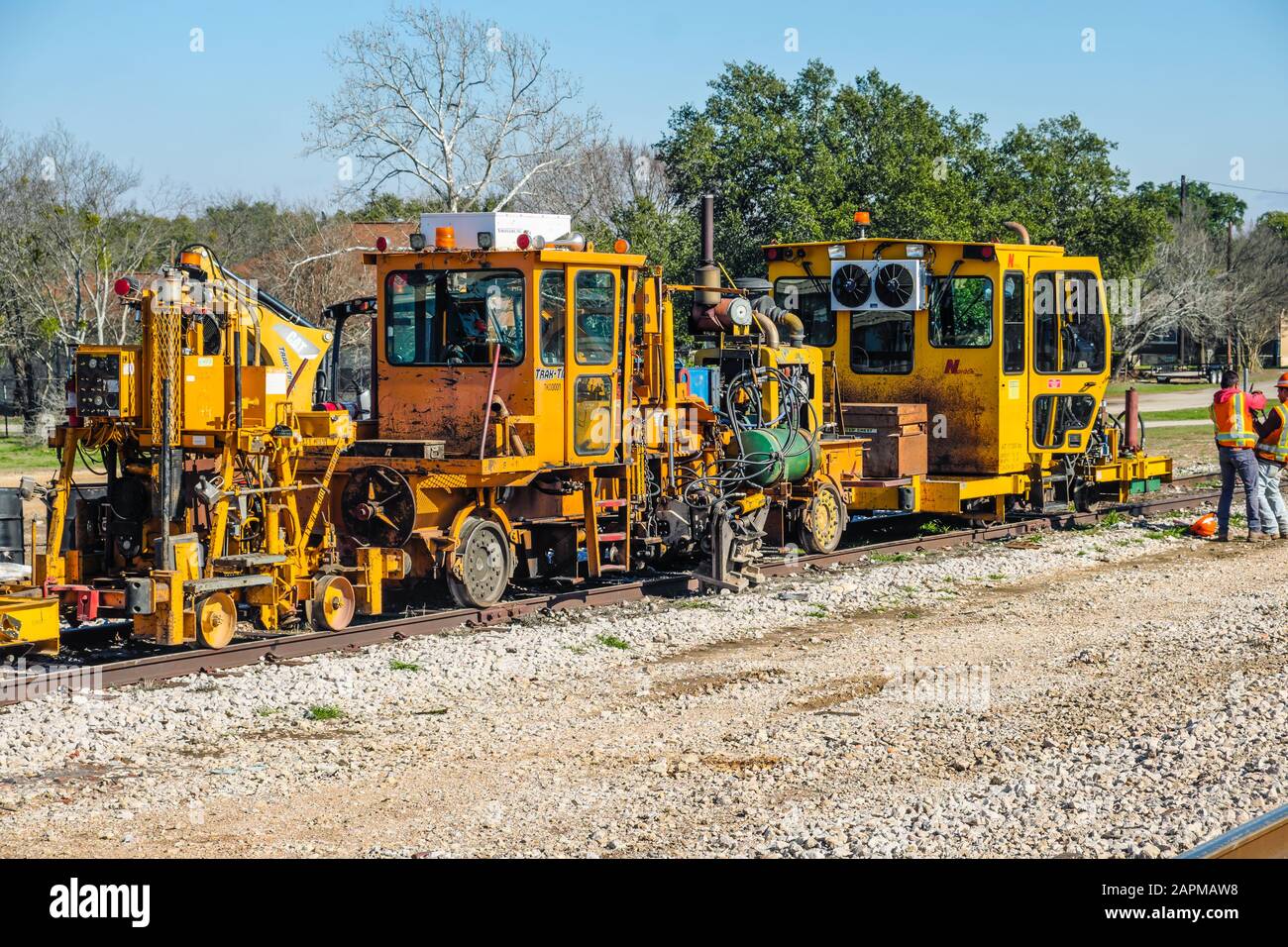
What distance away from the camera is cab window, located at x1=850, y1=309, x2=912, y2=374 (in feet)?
57.8

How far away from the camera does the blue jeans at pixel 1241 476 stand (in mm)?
17656

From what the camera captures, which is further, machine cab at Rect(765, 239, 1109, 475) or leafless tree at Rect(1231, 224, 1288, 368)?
leafless tree at Rect(1231, 224, 1288, 368)

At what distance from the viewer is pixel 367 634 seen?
11.5 metres

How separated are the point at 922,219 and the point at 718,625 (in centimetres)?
1950

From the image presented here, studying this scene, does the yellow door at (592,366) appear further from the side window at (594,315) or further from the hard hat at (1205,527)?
the hard hat at (1205,527)

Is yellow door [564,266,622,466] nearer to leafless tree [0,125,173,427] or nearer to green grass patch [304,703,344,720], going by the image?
green grass patch [304,703,344,720]

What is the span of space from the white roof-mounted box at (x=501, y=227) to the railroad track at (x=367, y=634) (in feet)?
9.51

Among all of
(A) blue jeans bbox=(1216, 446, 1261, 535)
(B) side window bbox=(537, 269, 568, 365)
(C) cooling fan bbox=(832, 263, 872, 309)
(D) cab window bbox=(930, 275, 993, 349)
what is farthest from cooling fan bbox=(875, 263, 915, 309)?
(B) side window bbox=(537, 269, 568, 365)

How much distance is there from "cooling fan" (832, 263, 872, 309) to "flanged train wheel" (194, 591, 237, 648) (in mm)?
8841

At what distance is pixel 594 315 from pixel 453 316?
1.15 meters

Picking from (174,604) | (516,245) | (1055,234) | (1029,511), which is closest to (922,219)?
(1055,234)

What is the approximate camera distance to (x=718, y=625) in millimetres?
12531

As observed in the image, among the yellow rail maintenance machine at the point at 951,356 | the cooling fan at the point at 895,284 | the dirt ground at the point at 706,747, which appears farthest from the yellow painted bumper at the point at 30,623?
the cooling fan at the point at 895,284
